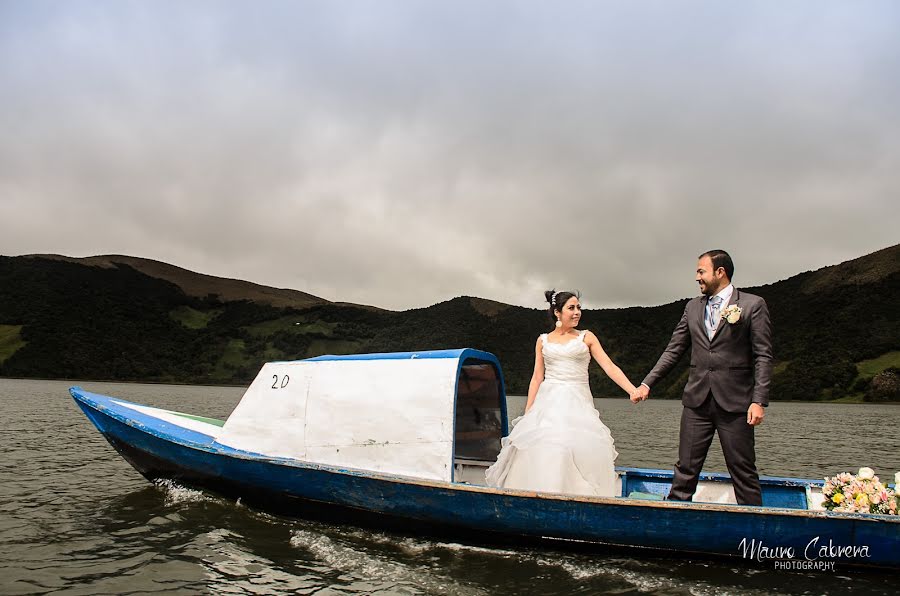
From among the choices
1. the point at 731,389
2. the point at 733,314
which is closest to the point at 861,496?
the point at 731,389

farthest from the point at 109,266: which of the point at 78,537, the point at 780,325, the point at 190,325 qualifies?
the point at 78,537

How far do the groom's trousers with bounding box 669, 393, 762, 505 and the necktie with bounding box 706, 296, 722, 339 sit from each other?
726mm

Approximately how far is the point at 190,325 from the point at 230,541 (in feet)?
541

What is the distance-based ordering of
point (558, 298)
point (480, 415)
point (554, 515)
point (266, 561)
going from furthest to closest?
1. point (480, 415)
2. point (558, 298)
3. point (266, 561)
4. point (554, 515)

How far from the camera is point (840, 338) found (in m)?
122

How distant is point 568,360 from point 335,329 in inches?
5768

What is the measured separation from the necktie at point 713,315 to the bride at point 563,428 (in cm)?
115

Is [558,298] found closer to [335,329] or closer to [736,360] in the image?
[736,360]

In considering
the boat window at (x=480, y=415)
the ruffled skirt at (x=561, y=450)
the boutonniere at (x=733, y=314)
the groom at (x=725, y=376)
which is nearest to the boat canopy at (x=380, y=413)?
the boat window at (x=480, y=415)

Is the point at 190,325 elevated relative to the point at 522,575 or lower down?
elevated

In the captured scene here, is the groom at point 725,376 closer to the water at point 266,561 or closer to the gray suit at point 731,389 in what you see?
the gray suit at point 731,389

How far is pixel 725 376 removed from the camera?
677 centimetres

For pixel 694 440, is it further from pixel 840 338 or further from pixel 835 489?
pixel 840 338

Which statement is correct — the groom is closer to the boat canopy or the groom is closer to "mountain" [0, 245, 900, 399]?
the boat canopy
